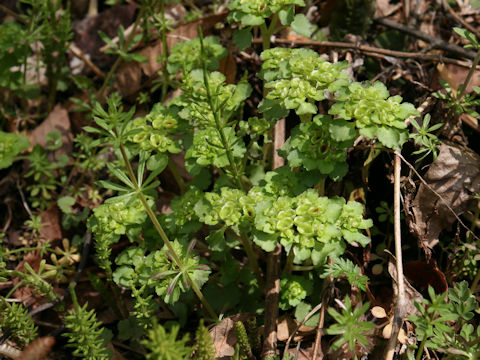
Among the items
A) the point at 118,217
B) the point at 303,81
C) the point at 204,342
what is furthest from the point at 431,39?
the point at 204,342

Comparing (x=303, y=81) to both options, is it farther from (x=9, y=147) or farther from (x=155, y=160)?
(x=9, y=147)

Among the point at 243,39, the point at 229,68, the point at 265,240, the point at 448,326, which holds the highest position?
the point at 243,39

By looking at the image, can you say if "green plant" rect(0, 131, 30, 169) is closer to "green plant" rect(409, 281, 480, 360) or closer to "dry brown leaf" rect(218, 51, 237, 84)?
"dry brown leaf" rect(218, 51, 237, 84)

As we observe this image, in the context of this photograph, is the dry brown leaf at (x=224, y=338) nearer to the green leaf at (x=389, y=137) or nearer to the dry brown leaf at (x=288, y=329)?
the dry brown leaf at (x=288, y=329)

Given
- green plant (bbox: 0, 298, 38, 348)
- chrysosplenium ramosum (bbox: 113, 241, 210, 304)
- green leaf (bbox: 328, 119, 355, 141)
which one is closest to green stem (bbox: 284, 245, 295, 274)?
chrysosplenium ramosum (bbox: 113, 241, 210, 304)

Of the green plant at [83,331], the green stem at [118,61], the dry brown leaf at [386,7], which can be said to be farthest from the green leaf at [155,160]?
the dry brown leaf at [386,7]
